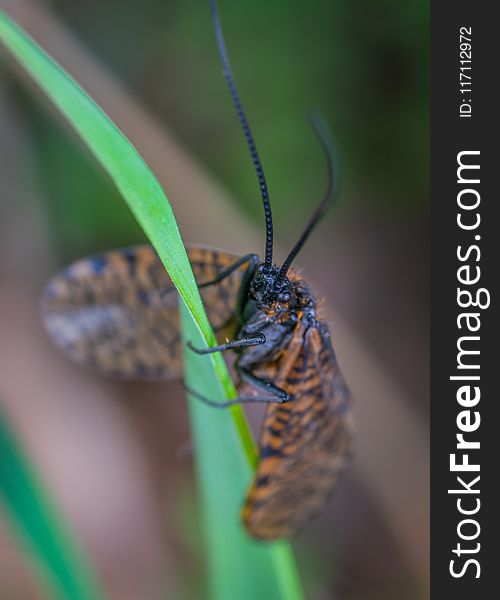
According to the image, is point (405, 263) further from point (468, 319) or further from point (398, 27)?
point (468, 319)

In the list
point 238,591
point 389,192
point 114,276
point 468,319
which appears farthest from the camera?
point 389,192

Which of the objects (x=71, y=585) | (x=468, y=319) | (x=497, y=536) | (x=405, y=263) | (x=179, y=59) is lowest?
(x=71, y=585)

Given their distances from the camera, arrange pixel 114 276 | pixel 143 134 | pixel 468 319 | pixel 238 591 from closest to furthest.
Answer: pixel 238 591 → pixel 114 276 → pixel 468 319 → pixel 143 134

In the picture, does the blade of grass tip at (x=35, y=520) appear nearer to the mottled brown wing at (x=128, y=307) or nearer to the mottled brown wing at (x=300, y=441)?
the mottled brown wing at (x=128, y=307)

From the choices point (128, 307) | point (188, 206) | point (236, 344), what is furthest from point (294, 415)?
point (188, 206)

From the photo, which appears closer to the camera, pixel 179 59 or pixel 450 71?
pixel 450 71

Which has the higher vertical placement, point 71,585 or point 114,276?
point 114,276

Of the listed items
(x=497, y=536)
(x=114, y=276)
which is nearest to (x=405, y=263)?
(x=497, y=536)

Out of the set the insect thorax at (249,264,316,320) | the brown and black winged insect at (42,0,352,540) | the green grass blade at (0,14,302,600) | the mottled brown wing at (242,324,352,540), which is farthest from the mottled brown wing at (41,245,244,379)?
the green grass blade at (0,14,302,600)

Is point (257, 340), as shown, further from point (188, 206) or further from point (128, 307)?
point (188, 206)
